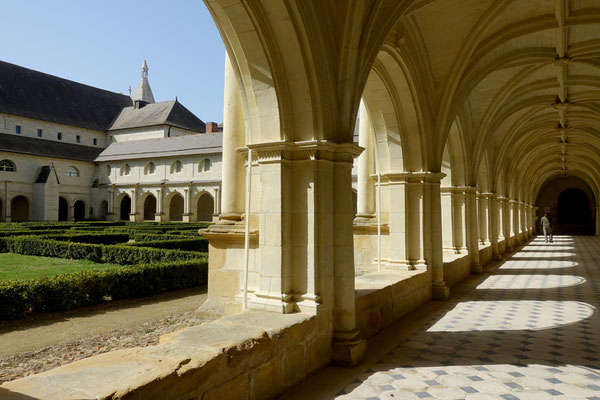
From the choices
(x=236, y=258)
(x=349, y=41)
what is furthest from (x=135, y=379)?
(x=349, y=41)

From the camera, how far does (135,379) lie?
220cm

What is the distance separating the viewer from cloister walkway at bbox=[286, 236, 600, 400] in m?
3.43

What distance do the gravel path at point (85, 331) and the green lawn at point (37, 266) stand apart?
3.07 metres

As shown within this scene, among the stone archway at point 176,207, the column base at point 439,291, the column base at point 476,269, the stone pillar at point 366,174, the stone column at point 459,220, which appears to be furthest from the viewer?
the stone archway at point 176,207

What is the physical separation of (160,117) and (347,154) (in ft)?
135

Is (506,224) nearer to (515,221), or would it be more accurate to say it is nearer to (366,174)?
(515,221)

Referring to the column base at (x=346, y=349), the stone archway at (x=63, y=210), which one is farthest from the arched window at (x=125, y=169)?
the column base at (x=346, y=349)

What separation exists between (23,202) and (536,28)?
3933 cm

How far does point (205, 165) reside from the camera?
3306 cm

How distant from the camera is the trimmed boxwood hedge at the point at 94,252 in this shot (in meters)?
11.2

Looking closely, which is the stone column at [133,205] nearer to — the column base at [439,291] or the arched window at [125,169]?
the arched window at [125,169]


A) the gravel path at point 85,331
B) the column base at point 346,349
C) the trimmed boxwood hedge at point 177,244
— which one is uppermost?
the trimmed boxwood hedge at point 177,244

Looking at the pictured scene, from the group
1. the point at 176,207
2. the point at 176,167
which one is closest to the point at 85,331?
the point at 176,167

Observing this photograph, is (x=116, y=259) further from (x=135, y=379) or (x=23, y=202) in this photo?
(x=23, y=202)
